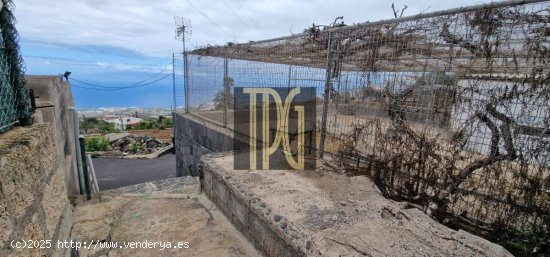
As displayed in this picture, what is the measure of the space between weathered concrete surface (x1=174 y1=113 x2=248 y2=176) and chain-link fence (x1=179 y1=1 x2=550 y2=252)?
8.25ft

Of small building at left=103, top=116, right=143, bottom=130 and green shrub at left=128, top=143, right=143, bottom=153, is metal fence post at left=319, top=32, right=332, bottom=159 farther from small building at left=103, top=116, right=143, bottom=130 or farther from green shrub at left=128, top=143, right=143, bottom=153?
small building at left=103, top=116, right=143, bottom=130

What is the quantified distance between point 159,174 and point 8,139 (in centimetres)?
942

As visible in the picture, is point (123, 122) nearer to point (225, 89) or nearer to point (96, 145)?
point (96, 145)

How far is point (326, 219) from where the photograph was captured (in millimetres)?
2350

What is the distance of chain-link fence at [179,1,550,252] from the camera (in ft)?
7.17

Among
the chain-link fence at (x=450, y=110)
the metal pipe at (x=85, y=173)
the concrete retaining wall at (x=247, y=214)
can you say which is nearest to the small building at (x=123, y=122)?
the metal pipe at (x=85, y=173)

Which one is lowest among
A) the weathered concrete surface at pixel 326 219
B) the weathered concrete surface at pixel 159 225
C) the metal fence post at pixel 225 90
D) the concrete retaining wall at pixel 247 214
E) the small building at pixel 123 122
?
the small building at pixel 123 122

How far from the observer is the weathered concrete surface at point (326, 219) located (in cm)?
196

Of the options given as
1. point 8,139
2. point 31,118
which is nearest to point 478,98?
point 8,139

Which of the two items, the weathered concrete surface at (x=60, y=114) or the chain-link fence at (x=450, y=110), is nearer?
the chain-link fence at (x=450, y=110)

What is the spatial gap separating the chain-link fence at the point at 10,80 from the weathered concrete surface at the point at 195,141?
356 centimetres

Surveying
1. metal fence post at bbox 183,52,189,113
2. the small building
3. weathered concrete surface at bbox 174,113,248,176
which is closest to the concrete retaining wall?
weathered concrete surface at bbox 174,113,248,176

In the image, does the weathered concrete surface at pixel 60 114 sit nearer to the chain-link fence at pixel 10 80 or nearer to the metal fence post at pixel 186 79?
the chain-link fence at pixel 10 80

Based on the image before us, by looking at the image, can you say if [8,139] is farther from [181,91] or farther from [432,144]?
[181,91]
